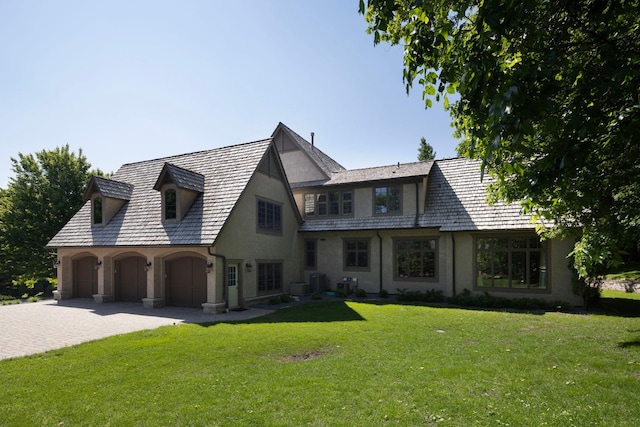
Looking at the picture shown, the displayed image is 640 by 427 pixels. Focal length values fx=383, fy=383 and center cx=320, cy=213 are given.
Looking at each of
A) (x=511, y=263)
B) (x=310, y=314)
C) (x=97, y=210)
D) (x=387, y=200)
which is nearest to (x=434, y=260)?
(x=511, y=263)

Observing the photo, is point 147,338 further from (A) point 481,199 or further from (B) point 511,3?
(A) point 481,199

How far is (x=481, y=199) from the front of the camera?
724 inches

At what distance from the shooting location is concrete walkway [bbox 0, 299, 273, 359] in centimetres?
1066

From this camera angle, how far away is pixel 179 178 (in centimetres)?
1720

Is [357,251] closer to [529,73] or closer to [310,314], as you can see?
[310,314]

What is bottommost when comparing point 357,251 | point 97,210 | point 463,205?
point 357,251

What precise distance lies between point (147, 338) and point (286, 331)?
3.86 meters

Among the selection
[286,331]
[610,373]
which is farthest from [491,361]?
[286,331]

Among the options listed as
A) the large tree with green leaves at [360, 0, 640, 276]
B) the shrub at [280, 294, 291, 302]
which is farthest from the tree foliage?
the large tree with green leaves at [360, 0, 640, 276]

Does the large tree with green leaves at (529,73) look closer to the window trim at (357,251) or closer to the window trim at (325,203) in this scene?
the window trim at (357,251)

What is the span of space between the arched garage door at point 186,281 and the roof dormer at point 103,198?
16.8 feet

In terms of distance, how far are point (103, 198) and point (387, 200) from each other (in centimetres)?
1467

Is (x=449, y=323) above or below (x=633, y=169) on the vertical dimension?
below

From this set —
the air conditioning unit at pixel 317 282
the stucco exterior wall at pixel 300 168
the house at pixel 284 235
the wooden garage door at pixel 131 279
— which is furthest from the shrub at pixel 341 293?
the wooden garage door at pixel 131 279
